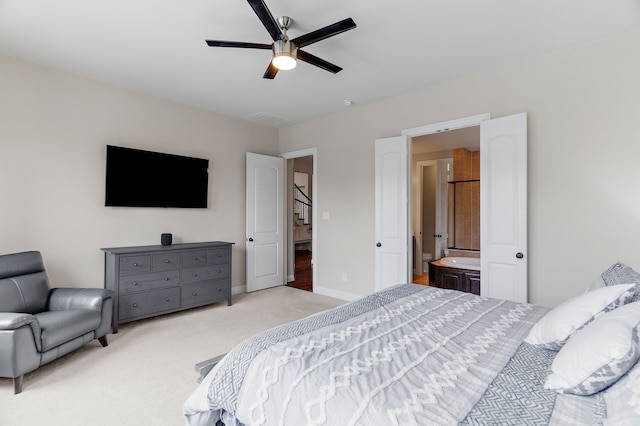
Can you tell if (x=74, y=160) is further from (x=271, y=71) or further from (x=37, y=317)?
(x=271, y=71)

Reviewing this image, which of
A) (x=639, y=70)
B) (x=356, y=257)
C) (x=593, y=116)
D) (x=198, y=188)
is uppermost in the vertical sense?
(x=639, y=70)

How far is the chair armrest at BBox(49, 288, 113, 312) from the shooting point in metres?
2.84

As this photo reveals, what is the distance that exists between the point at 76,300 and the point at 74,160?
156cm

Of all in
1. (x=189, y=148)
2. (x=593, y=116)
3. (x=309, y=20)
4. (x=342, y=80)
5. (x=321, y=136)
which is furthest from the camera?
(x=321, y=136)

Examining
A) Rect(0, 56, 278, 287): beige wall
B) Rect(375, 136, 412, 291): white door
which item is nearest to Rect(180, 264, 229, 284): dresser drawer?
Rect(0, 56, 278, 287): beige wall

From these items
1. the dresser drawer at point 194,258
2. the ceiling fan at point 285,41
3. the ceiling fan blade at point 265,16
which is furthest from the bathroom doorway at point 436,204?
the ceiling fan blade at point 265,16

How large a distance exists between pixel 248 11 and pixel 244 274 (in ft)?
12.0

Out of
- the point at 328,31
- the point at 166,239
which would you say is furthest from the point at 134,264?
the point at 328,31

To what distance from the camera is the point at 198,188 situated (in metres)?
4.48

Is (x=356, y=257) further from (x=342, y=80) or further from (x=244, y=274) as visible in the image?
(x=342, y=80)

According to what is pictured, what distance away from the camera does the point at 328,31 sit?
2.17m

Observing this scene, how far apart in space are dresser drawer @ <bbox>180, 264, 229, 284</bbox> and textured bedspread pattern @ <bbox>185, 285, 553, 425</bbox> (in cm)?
262

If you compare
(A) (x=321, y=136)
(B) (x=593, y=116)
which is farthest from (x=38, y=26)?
(B) (x=593, y=116)

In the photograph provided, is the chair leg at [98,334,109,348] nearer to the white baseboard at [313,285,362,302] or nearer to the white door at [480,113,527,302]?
the white baseboard at [313,285,362,302]
